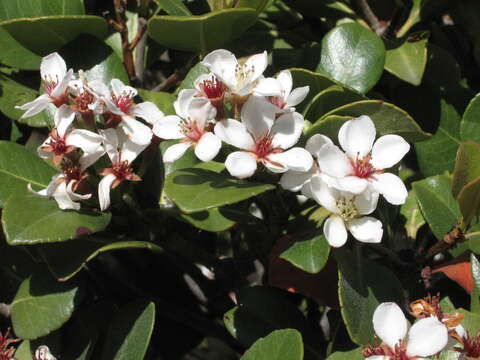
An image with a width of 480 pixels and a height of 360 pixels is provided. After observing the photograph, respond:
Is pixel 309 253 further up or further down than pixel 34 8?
further down

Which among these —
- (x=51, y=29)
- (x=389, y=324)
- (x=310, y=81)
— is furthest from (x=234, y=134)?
(x=51, y=29)

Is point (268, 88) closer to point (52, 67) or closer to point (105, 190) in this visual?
point (105, 190)

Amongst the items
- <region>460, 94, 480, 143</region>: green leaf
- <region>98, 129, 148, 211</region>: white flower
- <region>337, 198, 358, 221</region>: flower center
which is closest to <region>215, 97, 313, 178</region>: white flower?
<region>337, 198, 358, 221</region>: flower center

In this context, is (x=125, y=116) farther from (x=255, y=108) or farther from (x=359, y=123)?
(x=359, y=123)

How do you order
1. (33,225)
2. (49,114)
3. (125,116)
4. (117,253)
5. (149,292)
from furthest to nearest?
(117,253) < (149,292) < (49,114) < (125,116) < (33,225)

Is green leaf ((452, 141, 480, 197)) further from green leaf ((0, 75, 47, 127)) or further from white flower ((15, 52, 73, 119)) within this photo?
green leaf ((0, 75, 47, 127))

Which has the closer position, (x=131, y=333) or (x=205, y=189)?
(x=205, y=189)

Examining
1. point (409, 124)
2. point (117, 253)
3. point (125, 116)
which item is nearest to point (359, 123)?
point (409, 124)
